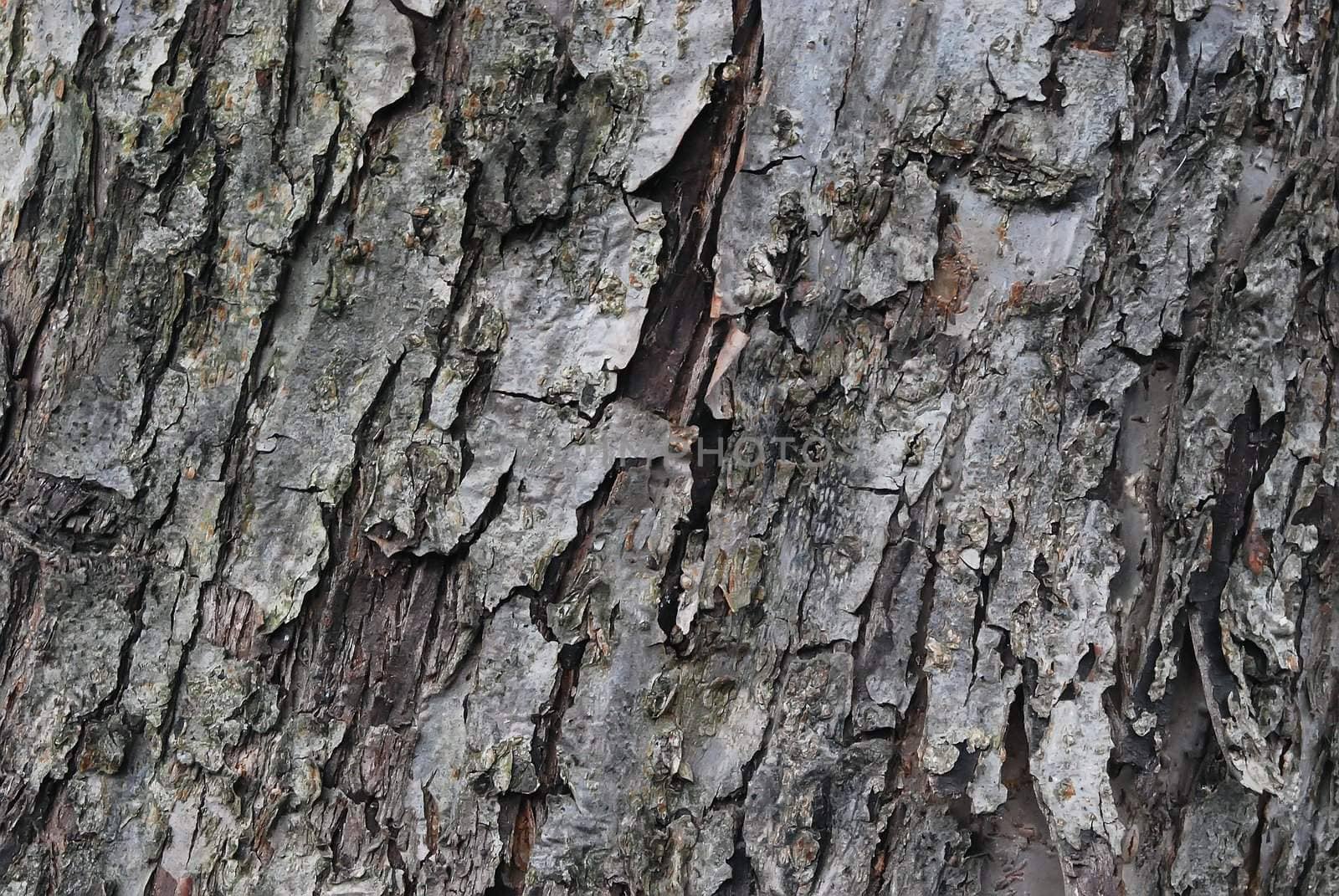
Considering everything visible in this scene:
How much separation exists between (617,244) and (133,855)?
1.11 meters

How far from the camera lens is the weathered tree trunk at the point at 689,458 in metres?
1.29

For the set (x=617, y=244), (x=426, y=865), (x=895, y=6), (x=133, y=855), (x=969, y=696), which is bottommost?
(x=133, y=855)

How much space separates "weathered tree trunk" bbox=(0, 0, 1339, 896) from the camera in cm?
129

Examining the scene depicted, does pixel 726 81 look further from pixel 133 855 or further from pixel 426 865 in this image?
pixel 133 855

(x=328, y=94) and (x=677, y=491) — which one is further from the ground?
(x=328, y=94)

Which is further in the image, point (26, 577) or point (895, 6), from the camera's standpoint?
point (26, 577)

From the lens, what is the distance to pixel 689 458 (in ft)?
4.40

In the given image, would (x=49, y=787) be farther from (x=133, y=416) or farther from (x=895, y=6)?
(x=895, y=6)

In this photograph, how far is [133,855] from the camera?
140cm

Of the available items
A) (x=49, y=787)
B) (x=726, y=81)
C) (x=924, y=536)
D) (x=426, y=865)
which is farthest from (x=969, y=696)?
(x=49, y=787)

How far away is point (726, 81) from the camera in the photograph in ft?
4.29

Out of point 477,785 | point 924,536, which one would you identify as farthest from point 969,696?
point 477,785

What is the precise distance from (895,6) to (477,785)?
1.20 m

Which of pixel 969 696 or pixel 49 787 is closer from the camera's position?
pixel 969 696
